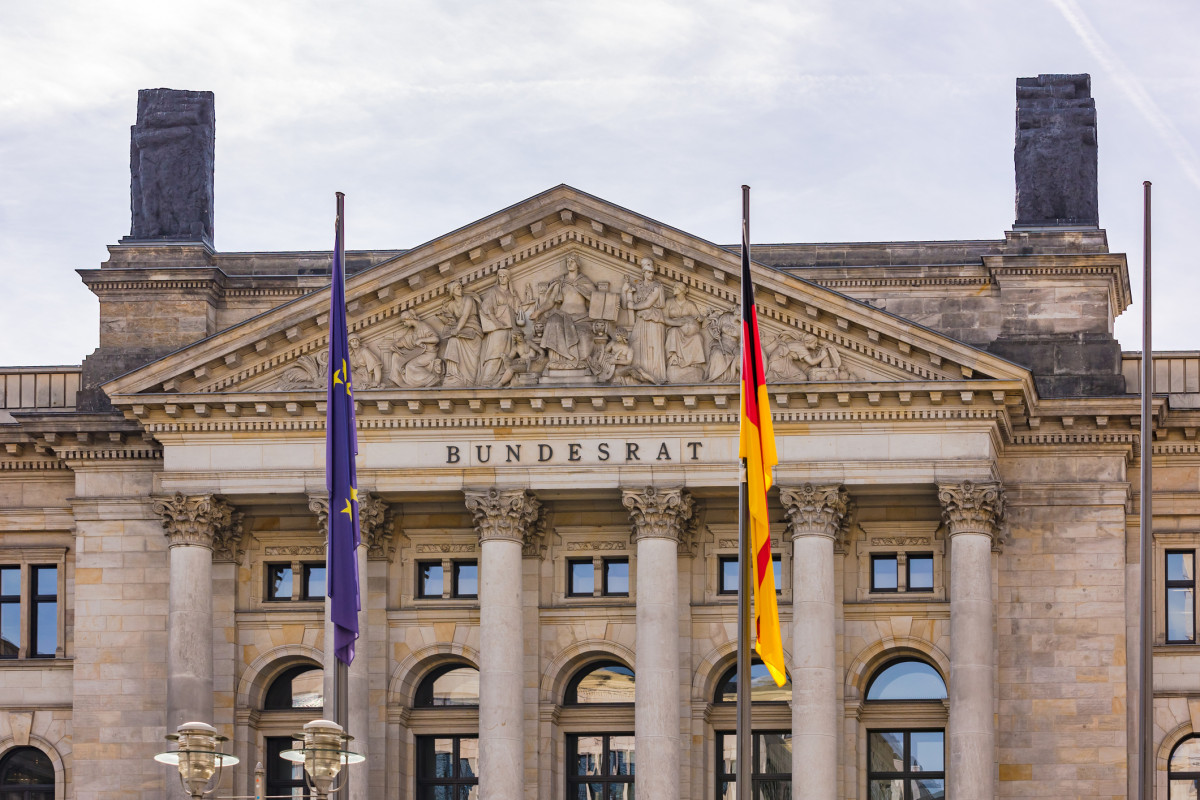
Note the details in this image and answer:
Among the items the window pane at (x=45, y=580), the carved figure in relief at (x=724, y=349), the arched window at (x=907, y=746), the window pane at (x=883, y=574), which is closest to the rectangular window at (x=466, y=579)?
the carved figure in relief at (x=724, y=349)

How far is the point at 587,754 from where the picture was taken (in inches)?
2169

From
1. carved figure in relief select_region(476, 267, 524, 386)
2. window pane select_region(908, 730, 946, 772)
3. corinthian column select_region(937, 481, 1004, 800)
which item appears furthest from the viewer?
window pane select_region(908, 730, 946, 772)

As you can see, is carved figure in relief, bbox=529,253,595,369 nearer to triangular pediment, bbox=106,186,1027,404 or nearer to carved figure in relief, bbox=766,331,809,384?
triangular pediment, bbox=106,186,1027,404

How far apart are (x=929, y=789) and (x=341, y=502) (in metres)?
17.5

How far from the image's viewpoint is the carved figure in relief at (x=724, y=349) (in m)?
52.5

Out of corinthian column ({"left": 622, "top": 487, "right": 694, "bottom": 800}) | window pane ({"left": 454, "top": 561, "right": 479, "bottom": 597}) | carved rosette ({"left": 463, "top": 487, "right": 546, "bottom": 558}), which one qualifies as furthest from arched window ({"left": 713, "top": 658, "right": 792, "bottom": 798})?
carved rosette ({"left": 463, "top": 487, "right": 546, "bottom": 558})

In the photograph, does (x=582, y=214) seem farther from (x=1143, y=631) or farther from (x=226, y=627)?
(x=1143, y=631)

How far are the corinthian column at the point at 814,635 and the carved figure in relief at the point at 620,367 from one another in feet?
12.6

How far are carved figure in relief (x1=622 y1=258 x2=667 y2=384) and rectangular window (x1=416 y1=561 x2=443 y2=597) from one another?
276 inches

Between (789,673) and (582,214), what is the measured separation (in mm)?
10915

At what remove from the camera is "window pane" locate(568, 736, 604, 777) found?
55000 mm

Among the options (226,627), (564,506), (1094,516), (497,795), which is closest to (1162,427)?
(1094,516)

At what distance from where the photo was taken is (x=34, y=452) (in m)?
57.3

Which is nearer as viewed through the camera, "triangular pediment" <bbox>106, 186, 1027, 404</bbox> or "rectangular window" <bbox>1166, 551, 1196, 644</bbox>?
"triangular pediment" <bbox>106, 186, 1027, 404</bbox>
